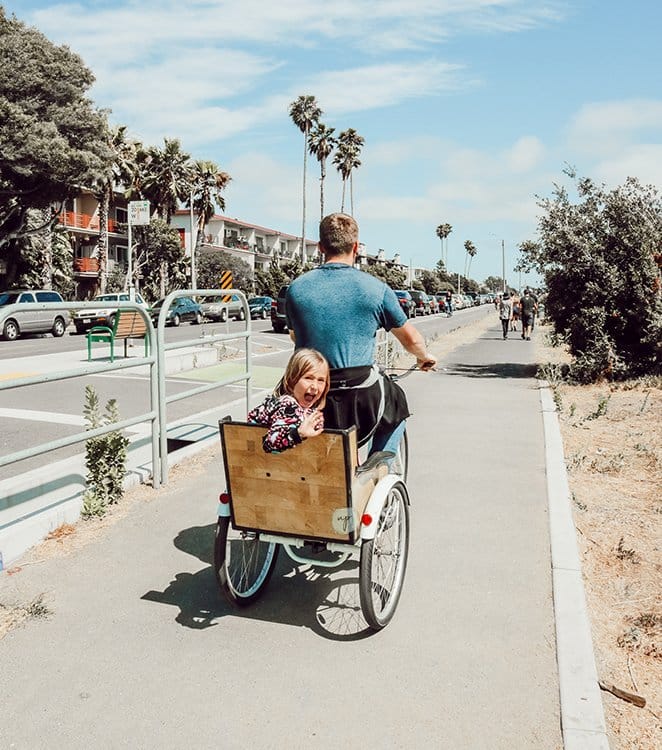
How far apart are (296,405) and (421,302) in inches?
2171

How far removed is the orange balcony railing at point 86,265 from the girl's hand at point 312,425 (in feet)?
164

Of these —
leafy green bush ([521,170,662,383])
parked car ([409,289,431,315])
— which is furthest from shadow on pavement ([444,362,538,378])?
parked car ([409,289,431,315])

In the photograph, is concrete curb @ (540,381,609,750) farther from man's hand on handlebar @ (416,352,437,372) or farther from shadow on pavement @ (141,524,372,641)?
man's hand on handlebar @ (416,352,437,372)

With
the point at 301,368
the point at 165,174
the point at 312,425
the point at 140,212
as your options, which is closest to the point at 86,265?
the point at 165,174

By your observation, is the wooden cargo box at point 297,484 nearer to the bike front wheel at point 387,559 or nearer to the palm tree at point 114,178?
the bike front wheel at point 387,559

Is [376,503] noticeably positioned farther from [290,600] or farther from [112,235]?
[112,235]

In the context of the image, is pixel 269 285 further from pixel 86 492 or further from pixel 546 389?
pixel 86 492

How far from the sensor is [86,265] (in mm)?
50688

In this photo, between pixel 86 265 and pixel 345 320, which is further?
pixel 86 265

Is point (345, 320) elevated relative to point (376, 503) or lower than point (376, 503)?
elevated

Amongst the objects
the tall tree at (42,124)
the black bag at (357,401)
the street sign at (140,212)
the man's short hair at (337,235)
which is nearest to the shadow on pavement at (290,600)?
the black bag at (357,401)

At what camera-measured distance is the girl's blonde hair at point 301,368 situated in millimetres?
3629

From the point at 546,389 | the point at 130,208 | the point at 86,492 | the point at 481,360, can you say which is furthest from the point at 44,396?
the point at 130,208

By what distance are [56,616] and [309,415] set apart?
173 cm
